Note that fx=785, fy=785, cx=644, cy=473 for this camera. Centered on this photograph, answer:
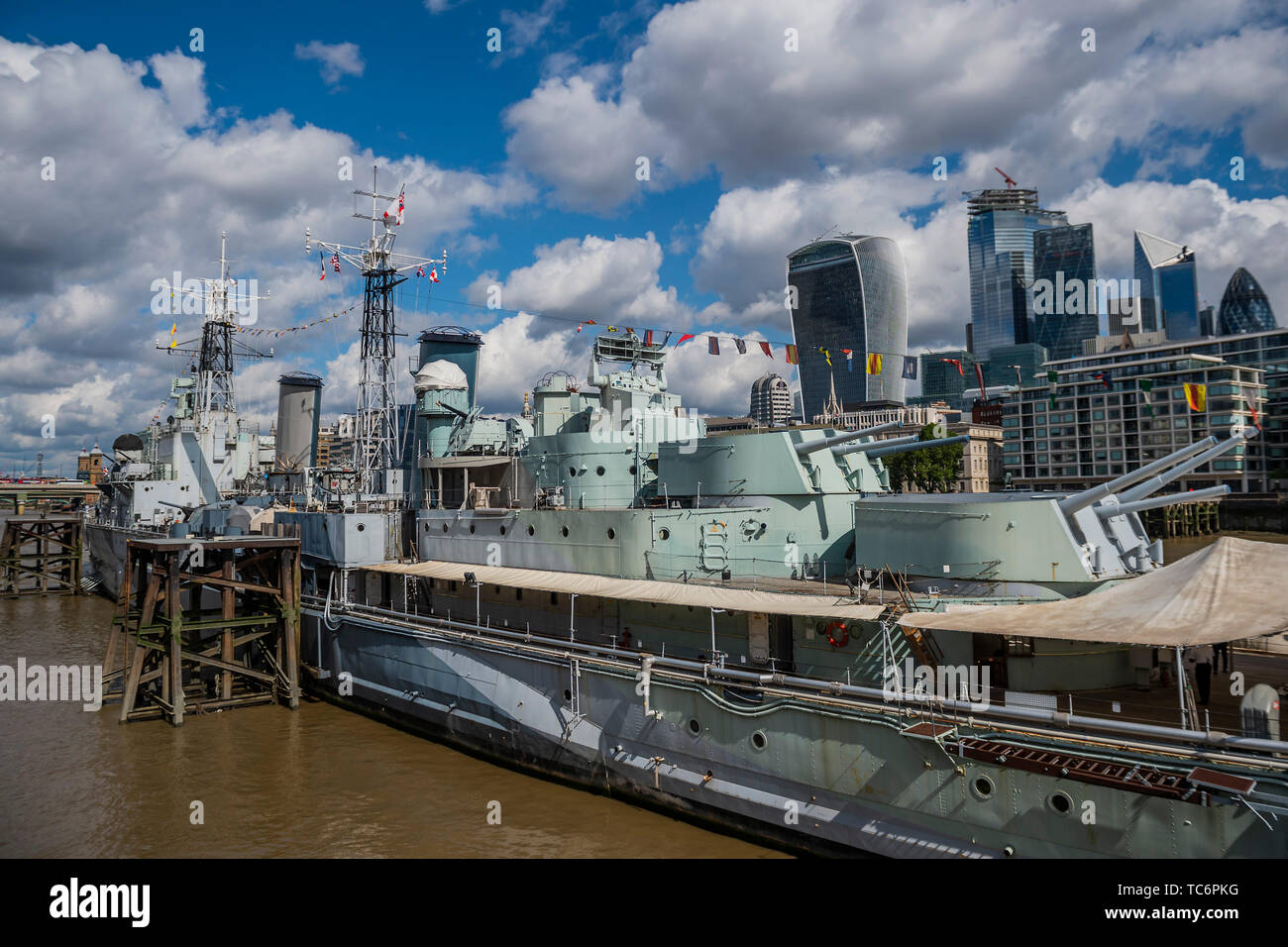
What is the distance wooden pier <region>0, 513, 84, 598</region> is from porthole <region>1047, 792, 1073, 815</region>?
169ft

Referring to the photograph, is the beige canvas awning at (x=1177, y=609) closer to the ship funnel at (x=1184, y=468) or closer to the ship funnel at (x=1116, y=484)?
the ship funnel at (x=1116, y=484)

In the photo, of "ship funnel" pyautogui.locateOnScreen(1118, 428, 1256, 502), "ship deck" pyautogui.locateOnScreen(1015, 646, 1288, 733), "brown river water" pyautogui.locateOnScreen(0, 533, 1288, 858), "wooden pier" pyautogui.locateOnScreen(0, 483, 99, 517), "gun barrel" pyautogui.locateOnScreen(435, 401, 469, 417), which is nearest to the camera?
"ship deck" pyautogui.locateOnScreen(1015, 646, 1288, 733)

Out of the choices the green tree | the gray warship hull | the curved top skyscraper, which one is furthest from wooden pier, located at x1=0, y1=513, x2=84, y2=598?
the curved top skyscraper

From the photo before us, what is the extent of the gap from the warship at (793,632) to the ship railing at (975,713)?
50 millimetres

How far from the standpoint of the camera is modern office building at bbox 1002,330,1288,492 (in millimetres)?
63781

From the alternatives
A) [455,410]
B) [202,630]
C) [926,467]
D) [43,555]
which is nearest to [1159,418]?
[926,467]

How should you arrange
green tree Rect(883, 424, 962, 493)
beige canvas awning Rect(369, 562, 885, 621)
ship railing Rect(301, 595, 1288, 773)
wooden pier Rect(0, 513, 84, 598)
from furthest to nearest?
1. green tree Rect(883, 424, 962, 493)
2. wooden pier Rect(0, 513, 84, 598)
3. beige canvas awning Rect(369, 562, 885, 621)
4. ship railing Rect(301, 595, 1288, 773)

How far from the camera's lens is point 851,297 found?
180 meters

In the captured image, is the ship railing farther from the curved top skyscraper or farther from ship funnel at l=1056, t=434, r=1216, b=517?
the curved top skyscraper

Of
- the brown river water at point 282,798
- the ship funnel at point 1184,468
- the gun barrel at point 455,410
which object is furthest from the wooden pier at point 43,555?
the ship funnel at point 1184,468

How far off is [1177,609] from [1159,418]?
7011cm

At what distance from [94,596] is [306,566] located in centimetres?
2970
